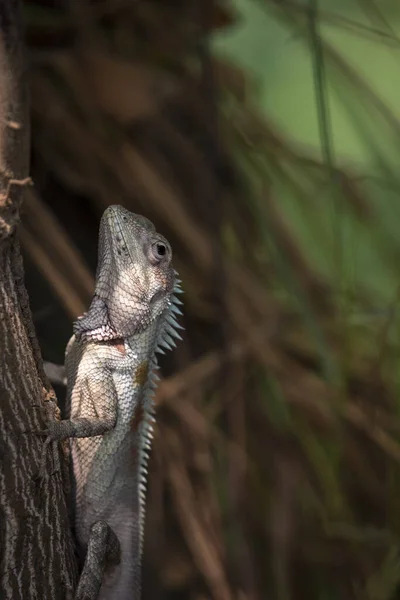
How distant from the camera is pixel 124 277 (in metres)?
1.85

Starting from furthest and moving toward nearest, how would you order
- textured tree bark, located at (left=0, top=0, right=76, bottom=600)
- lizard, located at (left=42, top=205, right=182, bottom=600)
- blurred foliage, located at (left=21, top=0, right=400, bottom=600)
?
blurred foliage, located at (left=21, top=0, right=400, bottom=600)
lizard, located at (left=42, top=205, right=182, bottom=600)
textured tree bark, located at (left=0, top=0, right=76, bottom=600)

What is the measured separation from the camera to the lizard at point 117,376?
1.79 meters

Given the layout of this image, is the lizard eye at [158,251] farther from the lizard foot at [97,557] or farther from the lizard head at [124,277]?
the lizard foot at [97,557]

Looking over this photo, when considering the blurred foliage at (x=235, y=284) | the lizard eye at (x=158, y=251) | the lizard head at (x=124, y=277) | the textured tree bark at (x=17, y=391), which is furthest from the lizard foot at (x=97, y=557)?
the blurred foliage at (x=235, y=284)

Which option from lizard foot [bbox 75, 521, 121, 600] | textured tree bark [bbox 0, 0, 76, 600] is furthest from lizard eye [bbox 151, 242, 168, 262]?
lizard foot [bbox 75, 521, 121, 600]

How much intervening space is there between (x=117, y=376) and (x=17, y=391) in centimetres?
53

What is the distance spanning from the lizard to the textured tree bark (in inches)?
12.8

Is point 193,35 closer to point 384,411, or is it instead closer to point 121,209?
point 121,209

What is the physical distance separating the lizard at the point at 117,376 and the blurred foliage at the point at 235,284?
0.60 metres

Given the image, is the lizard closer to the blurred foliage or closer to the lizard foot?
the lizard foot

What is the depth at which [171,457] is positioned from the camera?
2682mm

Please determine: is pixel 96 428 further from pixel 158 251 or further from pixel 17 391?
pixel 158 251

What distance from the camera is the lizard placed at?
179 centimetres

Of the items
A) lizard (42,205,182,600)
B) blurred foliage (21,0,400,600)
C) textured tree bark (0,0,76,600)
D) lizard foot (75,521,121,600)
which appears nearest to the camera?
textured tree bark (0,0,76,600)
